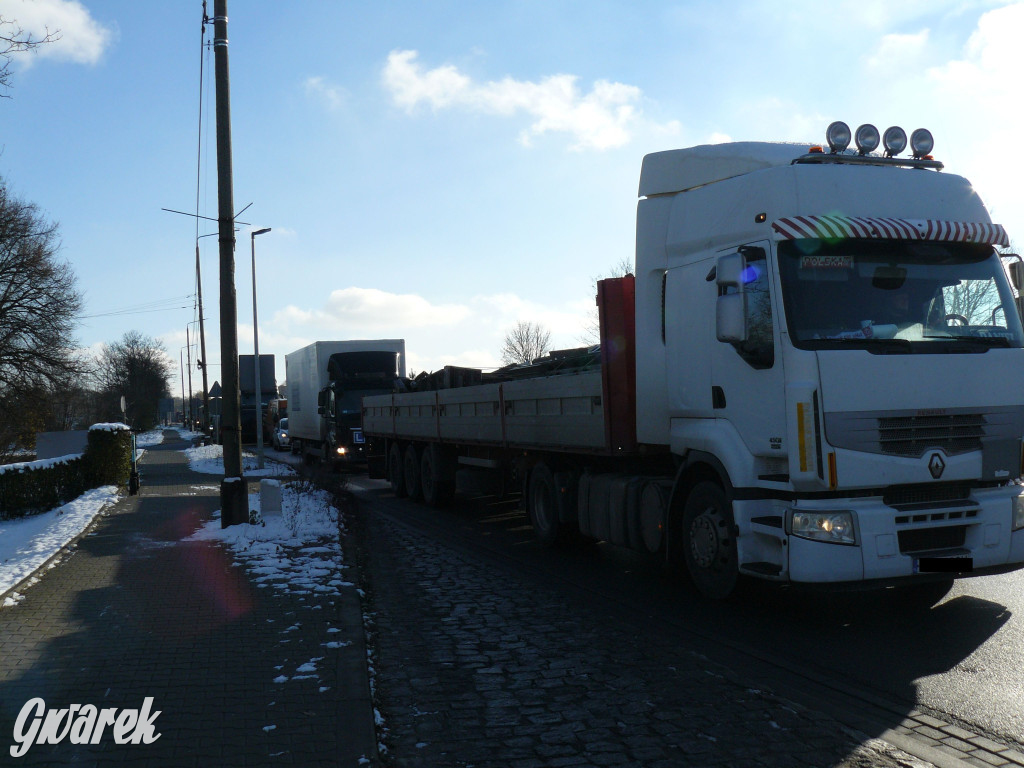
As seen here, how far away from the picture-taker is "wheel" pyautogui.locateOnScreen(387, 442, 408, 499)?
18.2 meters

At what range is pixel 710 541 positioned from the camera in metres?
7.42

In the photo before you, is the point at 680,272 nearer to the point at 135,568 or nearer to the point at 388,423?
the point at 135,568

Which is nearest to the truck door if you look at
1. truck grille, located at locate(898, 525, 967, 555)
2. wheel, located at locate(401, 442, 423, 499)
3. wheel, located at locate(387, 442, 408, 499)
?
truck grille, located at locate(898, 525, 967, 555)

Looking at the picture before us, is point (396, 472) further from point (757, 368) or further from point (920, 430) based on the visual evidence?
point (920, 430)

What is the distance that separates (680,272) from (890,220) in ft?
5.87

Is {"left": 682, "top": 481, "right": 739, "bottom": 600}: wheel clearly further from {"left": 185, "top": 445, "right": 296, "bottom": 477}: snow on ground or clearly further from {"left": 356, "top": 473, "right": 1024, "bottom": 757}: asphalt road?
{"left": 185, "top": 445, "right": 296, "bottom": 477}: snow on ground

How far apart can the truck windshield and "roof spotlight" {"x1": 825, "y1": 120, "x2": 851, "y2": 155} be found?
0.93 metres

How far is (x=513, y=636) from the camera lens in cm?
681

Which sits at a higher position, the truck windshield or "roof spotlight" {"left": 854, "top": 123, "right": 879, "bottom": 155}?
"roof spotlight" {"left": 854, "top": 123, "right": 879, "bottom": 155}

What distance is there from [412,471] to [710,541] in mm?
10636

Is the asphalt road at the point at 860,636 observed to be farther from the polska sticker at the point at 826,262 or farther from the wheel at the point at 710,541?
the polska sticker at the point at 826,262

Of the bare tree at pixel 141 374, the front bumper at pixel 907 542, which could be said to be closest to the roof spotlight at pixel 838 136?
A: the front bumper at pixel 907 542

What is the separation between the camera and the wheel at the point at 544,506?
11.0 meters

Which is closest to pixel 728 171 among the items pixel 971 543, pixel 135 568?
pixel 971 543
